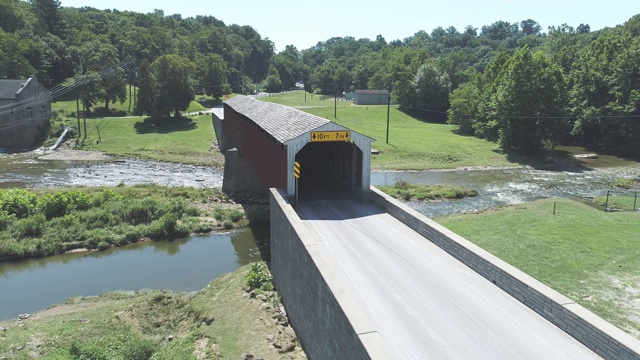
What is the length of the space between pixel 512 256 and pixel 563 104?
4012cm

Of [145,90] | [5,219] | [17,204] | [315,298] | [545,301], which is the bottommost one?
[5,219]

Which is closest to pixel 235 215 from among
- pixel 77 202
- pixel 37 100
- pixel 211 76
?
pixel 77 202

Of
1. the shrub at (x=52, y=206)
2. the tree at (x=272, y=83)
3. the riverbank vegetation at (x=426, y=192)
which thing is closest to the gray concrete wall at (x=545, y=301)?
→ the riverbank vegetation at (x=426, y=192)

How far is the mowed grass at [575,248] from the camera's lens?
51.3 feet

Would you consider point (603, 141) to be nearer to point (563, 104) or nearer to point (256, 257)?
point (563, 104)

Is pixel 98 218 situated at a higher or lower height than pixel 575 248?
lower

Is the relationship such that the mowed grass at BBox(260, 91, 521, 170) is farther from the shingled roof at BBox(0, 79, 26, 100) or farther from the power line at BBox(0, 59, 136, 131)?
the shingled roof at BBox(0, 79, 26, 100)

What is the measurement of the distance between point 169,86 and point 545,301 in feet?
197

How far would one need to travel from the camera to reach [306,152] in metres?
28.0

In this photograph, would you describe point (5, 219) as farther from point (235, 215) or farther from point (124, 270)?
point (235, 215)

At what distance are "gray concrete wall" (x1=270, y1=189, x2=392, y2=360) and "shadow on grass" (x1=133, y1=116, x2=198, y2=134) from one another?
48080 mm

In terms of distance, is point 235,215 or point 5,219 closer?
point 5,219

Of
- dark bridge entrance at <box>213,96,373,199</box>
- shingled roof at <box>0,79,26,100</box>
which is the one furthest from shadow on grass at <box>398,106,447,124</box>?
shingled roof at <box>0,79,26,100</box>

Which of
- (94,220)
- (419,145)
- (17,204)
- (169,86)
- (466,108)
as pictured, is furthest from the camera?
(466,108)
